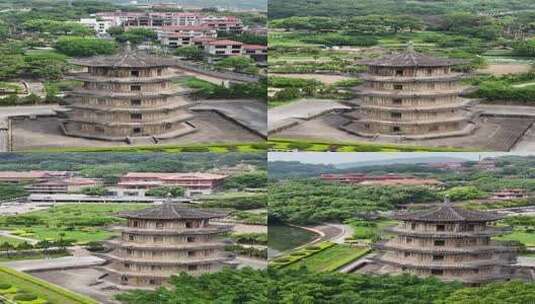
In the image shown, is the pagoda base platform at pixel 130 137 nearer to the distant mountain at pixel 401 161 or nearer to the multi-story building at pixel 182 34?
the multi-story building at pixel 182 34

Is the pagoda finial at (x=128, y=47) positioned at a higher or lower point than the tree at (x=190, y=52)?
higher

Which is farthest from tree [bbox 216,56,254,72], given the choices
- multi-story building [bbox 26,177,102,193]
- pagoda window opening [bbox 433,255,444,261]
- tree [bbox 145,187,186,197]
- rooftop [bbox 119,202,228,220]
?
pagoda window opening [bbox 433,255,444,261]

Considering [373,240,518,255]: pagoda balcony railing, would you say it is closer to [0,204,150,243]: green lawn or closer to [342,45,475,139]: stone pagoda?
[342,45,475,139]: stone pagoda

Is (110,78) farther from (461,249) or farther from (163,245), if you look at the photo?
(461,249)

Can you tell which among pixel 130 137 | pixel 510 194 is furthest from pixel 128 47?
pixel 510 194

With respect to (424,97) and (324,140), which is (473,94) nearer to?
(424,97)

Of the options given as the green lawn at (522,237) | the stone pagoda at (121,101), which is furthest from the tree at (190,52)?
the green lawn at (522,237)
